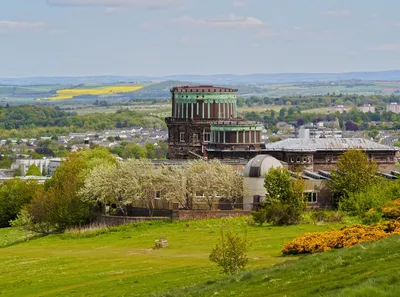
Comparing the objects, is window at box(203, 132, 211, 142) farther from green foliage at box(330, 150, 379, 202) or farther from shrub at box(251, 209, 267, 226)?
shrub at box(251, 209, 267, 226)

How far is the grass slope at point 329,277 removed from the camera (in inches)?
1508

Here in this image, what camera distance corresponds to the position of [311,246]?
58.2 m

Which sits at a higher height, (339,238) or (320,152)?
(339,238)

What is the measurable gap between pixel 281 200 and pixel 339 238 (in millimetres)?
28857

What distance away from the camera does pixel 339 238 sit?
57.1m

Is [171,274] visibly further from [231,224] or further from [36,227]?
[36,227]

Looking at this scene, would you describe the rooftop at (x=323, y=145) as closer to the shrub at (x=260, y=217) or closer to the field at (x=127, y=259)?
the field at (x=127, y=259)

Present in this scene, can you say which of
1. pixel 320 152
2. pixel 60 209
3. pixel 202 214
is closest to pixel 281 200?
pixel 202 214

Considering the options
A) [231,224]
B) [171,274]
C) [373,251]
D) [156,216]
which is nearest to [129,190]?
[156,216]

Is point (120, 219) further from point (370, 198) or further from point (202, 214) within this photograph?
point (370, 198)

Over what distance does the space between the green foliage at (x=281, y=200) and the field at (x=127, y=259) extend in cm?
164

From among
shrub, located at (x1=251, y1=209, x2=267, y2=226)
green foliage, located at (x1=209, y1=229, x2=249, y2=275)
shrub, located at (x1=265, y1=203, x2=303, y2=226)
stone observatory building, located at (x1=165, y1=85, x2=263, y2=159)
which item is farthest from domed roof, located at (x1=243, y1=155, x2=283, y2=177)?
green foliage, located at (x1=209, y1=229, x2=249, y2=275)

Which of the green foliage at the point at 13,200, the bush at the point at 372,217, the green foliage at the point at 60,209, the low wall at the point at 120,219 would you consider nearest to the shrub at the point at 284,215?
the bush at the point at 372,217

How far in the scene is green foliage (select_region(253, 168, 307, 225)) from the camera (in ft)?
269
